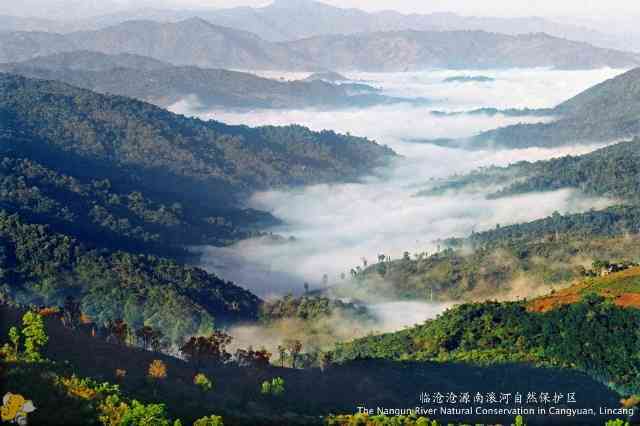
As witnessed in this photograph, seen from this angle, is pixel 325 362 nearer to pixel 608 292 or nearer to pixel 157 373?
pixel 157 373

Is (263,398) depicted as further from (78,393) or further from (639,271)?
(639,271)

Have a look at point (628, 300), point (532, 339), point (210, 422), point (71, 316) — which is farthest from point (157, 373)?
point (628, 300)

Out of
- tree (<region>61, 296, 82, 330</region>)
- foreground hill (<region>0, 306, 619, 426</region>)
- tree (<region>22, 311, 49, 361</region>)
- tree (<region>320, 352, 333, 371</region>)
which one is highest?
tree (<region>22, 311, 49, 361</region>)

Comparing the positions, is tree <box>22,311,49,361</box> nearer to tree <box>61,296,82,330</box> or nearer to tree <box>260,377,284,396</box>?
tree <box>260,377,284,396</box>

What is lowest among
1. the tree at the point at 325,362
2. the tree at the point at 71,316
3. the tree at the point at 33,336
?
the tree at the point at 325,362

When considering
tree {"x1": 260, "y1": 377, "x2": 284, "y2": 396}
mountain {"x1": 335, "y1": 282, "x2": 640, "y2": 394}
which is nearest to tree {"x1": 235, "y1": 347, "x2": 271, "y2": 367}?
tree {"x1": 260, "y1": 377, "x2": 284, "y2": 396}

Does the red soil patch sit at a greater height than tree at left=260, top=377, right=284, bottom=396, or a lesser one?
greater

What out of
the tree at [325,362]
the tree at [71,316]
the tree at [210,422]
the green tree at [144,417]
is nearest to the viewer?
the green tree at [144,417]

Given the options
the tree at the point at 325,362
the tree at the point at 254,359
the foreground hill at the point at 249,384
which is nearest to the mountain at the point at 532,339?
the tree at the point at 325,362

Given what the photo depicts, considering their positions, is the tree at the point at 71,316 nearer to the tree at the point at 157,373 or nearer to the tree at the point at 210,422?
the tree at the point at 157,373

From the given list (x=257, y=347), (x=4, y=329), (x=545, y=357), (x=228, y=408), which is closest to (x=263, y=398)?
(x=228, y=408)

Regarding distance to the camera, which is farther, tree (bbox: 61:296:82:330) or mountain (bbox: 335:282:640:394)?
tree (bbox: 61:296:82:330)
